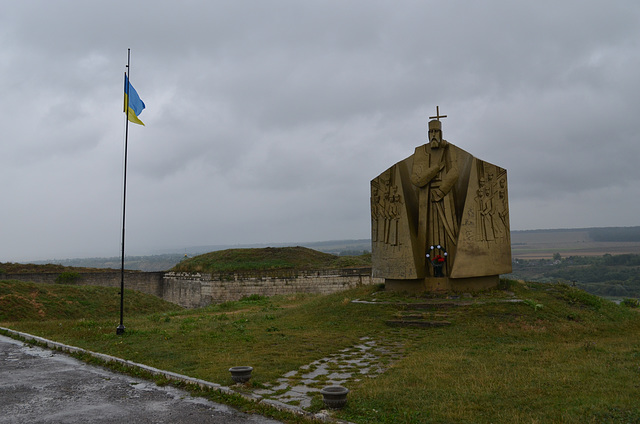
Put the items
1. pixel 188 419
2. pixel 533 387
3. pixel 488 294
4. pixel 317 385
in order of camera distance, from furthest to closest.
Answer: pixel 488 294, pixel 317 385, pixel 533 387, pixel 188 419

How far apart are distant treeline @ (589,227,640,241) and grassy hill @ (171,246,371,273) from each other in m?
154

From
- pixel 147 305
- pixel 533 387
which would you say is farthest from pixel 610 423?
pixel 147 305

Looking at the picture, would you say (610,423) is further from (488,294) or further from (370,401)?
(488,294)

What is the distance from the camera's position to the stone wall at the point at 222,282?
34.1 meters

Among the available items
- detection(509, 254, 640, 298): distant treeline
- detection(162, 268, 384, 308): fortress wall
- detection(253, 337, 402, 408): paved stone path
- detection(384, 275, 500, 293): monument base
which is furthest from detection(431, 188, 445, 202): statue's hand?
detection(509, 254, 640, 298): distant treeline

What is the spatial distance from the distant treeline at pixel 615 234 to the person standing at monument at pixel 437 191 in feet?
567

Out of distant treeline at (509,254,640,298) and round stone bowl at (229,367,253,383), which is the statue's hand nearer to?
round stone bowl at (229,367,253,383)

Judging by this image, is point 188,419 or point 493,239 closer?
point 188,419

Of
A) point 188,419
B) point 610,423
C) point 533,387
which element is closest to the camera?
point 610,423

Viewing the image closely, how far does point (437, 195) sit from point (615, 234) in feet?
627

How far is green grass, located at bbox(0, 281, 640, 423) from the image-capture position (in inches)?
248

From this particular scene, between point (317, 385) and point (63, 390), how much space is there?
174 inches

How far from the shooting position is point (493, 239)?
16.9 metres

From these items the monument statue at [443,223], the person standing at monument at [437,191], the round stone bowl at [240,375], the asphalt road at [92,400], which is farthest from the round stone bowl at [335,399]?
the person standing at monument at [437,191]
